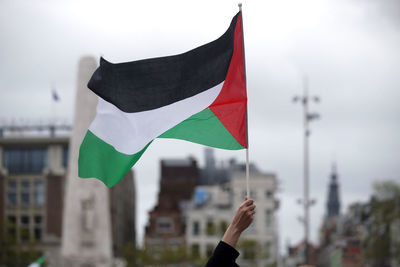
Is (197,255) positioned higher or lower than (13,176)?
lower

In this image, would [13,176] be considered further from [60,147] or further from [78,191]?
[78,191]

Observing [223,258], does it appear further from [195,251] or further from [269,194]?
[269,194]

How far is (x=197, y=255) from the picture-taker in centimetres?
7531

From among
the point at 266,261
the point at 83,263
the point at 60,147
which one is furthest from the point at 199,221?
the point at 83,263

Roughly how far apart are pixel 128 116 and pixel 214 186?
8910 cm

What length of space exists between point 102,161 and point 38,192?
77.4 metres

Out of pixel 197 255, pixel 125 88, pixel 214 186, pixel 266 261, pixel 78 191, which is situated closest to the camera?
pixel 125 88

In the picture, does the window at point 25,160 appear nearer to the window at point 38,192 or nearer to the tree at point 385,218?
the window at point 38,192

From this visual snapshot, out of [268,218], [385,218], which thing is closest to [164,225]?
[268,218]

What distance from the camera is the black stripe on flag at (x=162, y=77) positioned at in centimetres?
859

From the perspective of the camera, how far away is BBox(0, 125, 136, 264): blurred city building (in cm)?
8312

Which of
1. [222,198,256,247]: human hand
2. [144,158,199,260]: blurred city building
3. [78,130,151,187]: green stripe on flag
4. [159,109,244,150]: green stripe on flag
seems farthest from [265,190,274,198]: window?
[222,198,256,247]: human hand

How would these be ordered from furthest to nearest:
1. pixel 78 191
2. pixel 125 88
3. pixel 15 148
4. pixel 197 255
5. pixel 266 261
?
pixel 15 148, pixel 266 261, pixel 197 255, pixel 78 191, pixel 125 88

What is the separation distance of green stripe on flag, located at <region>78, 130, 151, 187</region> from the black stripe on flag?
1.43ft
